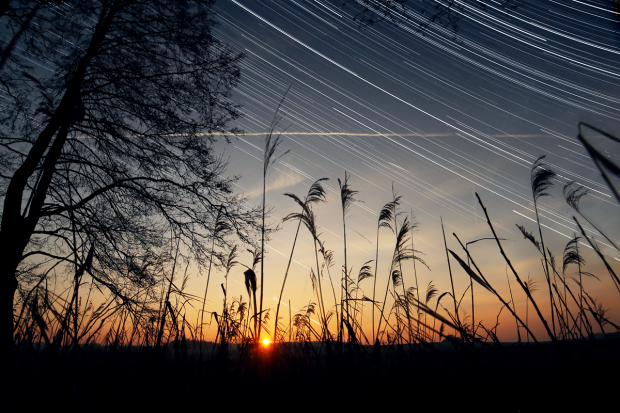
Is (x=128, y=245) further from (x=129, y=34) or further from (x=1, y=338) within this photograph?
(x=1, y=338)

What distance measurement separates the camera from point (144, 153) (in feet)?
25.8

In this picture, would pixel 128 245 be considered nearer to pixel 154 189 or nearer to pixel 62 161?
pixel 154 189

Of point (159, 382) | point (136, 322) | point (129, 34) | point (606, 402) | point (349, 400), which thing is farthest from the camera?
point (129, 34)

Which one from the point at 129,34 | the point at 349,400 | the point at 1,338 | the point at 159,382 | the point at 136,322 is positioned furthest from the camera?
the point at 129,34

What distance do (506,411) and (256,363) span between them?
1.31 metres

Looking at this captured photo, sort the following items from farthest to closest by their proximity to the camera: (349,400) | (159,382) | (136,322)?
(136,322), (159,382), (349,400)

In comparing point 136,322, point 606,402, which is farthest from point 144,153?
point 606,402

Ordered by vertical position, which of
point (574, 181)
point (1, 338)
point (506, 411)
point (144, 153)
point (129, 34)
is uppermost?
point (129, 34)

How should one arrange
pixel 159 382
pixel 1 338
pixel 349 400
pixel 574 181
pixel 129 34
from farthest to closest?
pixel 129 34, pixel 574 181, pixel 1 338, pixel 159 382, pixel 349 400

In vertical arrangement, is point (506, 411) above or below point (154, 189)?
A: below

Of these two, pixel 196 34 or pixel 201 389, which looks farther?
pixel 196 34

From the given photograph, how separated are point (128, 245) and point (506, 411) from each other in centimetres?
847

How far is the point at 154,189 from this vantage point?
795 cm

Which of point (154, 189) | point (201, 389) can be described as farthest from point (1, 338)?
point (154, 189)
